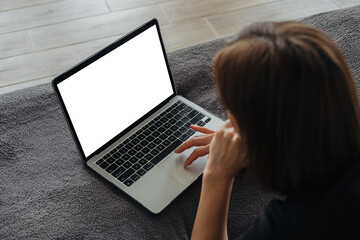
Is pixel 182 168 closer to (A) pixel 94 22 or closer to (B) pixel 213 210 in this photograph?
(B) pixel 213 210

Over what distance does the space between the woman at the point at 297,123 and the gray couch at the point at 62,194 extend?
0.59ft

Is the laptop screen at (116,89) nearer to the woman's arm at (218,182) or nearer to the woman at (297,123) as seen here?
the woman's arm at (218,182)

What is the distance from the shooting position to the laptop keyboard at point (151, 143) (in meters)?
1.06

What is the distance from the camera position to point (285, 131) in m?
0.74

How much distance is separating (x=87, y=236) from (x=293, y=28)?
1.72 feet

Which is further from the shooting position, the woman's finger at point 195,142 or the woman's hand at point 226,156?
the woman's finger at point 195,142

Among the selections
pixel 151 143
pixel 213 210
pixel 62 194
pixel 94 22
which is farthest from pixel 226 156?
pixel 94 22

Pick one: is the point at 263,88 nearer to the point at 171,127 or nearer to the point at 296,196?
the point at 296,196

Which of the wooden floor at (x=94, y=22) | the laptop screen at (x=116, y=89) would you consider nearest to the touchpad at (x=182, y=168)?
the laptop screen at (x=116, y=89)

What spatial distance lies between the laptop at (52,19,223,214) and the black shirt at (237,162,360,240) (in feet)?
0.85

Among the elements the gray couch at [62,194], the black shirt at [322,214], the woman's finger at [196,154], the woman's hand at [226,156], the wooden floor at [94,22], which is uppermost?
the black shirt at [322,214]

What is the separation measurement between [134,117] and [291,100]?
0.51m

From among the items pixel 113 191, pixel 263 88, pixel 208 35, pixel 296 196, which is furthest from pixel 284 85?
pixel 208 35

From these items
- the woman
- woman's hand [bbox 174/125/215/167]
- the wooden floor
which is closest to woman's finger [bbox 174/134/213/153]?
woman's hand [bbox 174/125/215/167]
